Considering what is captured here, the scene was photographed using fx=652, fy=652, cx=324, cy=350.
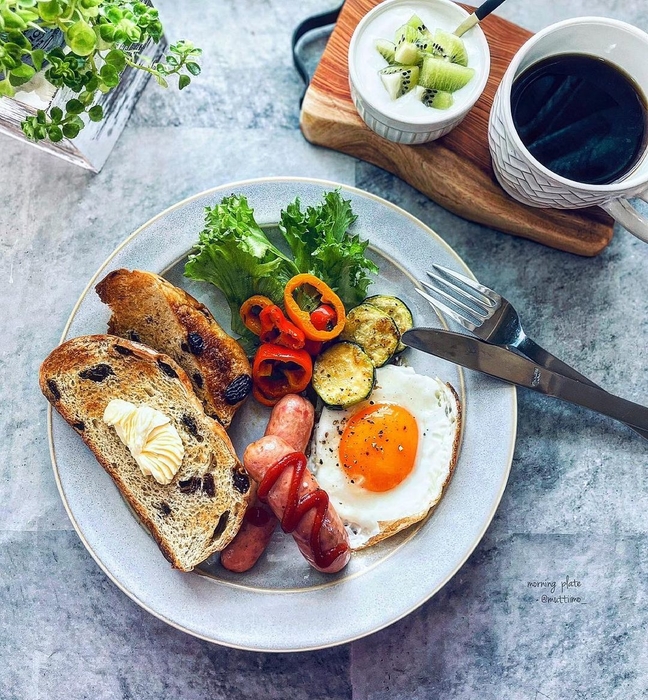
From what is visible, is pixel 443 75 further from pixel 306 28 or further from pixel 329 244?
pixel 306 28

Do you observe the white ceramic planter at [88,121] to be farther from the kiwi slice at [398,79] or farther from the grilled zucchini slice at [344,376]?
the grilled zucchini slice at [344,376]

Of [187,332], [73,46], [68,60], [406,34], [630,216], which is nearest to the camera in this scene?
[73,46]

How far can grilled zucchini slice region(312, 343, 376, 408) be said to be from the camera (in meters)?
2.59

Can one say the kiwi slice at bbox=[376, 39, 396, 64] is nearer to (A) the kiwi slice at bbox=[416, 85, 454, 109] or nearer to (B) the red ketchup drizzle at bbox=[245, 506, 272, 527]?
(A) the kiwi slice at bbox=[416, 85, 454, 109]

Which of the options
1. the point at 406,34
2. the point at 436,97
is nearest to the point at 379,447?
the point at 436,97

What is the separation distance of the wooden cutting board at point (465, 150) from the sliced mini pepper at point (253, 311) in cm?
82

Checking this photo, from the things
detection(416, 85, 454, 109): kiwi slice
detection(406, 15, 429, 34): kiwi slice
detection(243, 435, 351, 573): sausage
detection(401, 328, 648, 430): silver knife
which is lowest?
detection(243, 435, 351, 573): sausage

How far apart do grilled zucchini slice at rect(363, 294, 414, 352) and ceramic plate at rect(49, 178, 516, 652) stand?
2.7 inches

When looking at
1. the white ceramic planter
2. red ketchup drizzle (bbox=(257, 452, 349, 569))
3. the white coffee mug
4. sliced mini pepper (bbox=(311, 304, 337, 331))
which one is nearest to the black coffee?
the white coffee mug

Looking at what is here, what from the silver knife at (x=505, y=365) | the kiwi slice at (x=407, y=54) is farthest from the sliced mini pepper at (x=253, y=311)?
the kiwi slice at (x=407, y=54)

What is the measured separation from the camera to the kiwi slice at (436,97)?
246 cm

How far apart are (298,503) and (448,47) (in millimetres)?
1784

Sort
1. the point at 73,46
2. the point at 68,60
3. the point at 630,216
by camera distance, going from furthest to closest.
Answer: the point at 630,216 < the point at 68,60 < the point at 73,46

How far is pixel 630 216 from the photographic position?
235 centimetres
